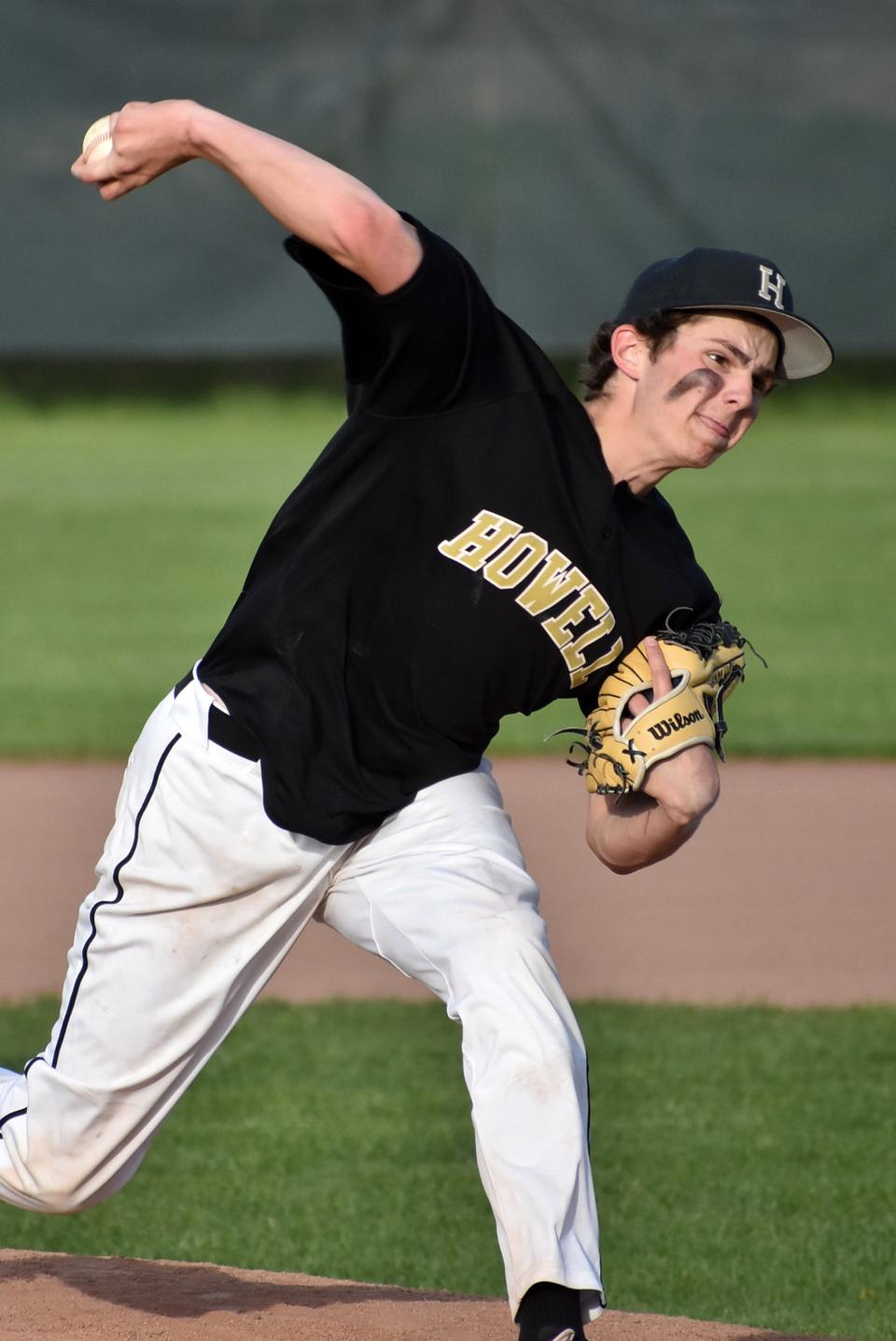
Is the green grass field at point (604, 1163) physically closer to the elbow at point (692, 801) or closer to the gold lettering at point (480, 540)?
the elbow at point (692, 801)

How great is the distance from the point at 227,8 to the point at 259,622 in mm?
12109

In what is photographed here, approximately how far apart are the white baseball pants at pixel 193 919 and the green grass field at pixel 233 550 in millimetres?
6263

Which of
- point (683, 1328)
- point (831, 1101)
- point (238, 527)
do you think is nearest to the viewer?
point (683, 1328)

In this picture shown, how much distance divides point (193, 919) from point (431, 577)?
710mm

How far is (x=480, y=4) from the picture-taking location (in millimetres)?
14461

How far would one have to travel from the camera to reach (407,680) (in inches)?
132

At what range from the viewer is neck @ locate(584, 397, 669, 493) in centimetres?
342

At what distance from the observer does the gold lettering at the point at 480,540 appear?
327 centimetres

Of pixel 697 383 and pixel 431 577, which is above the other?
pixel 697 383

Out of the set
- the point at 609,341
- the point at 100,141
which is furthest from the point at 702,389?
the point at 100,141

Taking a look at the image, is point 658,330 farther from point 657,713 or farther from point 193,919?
point 193,919

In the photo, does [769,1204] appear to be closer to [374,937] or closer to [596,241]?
[374,937]

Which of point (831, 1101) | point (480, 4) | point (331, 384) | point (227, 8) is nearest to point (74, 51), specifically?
point (227, 8)

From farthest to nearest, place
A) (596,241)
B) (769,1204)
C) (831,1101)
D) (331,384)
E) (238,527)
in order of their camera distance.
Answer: (331,384), (238,527), (596,241), (831,1101), (769,1204)
